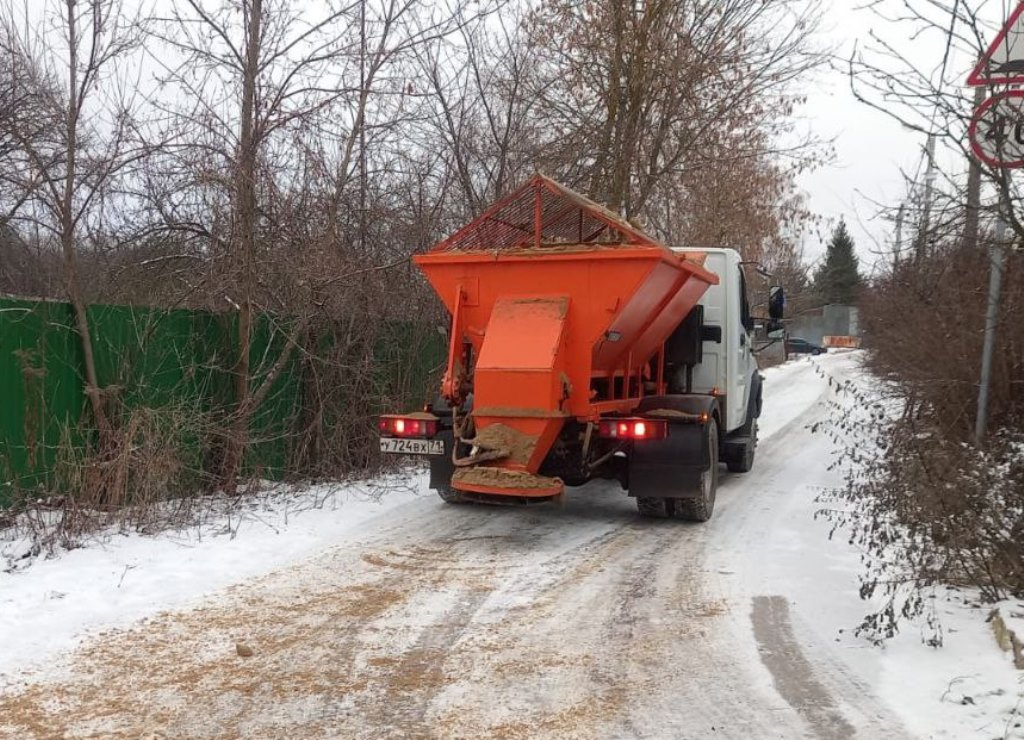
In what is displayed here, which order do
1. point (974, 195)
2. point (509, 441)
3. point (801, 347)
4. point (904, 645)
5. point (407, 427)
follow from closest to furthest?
point (904, 645) → point (974, 195) → point (509, 441) → point (407, 427) → point (801, 347)

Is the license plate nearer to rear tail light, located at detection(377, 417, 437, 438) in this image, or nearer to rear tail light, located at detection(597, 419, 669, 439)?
rear tail light, located at detection(377, 417, 437, 438)

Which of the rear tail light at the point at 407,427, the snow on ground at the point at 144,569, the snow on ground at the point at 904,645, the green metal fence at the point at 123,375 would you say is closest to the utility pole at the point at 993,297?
the snow on ground at the point at 904,645

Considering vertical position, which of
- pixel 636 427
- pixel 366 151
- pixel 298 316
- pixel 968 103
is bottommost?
pixel 636 427

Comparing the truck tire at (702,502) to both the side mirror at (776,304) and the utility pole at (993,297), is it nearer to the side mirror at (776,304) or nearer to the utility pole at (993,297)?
the utility pole at (993,297)

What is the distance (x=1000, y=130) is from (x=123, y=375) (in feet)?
23.4

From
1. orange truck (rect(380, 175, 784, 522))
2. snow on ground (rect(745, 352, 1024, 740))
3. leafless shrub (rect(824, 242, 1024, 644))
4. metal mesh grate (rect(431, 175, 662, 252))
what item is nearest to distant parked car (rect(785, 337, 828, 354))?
leafless shrub (rect(824, 242, 1024, 644))

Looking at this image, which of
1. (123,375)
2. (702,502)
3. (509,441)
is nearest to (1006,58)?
(509,441)

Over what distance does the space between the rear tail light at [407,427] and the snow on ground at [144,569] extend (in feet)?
2.82

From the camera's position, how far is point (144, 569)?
5727 millimetres

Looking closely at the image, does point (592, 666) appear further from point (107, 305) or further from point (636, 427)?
point (107, 305)

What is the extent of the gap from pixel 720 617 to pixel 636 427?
2.12 metres

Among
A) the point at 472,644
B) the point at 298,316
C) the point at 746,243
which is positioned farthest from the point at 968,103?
the point at 746,243

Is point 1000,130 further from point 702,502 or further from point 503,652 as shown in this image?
point 702,502

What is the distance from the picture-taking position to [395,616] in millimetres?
5047
